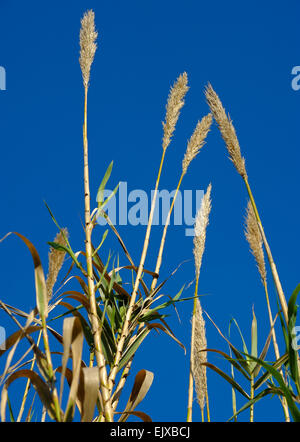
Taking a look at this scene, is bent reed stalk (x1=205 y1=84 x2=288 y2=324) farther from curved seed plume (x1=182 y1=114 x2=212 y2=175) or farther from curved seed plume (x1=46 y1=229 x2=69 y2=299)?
curved seed plume (x1=46 y1=229 x2=69 y2=299)

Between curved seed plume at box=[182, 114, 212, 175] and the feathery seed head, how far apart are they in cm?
30

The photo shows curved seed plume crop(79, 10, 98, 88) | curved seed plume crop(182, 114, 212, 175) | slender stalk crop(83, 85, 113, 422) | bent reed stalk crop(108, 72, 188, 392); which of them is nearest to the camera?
slender stalk crop(83, 85, 113, 422)

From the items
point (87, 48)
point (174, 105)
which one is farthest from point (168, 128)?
point (87, 48)

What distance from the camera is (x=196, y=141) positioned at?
2.44 metres

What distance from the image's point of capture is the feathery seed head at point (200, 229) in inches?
95.7

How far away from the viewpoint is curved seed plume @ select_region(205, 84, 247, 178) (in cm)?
181

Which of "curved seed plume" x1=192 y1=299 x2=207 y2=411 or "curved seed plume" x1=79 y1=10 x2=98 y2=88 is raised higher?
"curved seed plume" x1=79 y1=10 x2=98 y2=88

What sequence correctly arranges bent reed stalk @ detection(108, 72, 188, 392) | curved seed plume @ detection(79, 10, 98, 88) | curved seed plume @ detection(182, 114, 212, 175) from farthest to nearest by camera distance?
curved seed plume @ detection(182, 114, 212, 175) → curved seed plume @ detection(79, 10, 98, 88) → bent reed stalk @ detection(108, 72, 188, 392)

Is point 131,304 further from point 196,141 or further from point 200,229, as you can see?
point 196,141

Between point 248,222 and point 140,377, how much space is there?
83cm

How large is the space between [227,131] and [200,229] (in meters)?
0.74

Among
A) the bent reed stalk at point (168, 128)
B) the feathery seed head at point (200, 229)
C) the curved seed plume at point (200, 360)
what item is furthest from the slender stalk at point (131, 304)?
the curved seed plume at point (200, 360)

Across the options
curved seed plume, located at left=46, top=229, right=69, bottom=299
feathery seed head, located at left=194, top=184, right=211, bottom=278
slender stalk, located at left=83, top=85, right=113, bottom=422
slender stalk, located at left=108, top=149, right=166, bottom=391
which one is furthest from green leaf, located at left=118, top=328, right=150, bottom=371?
curved seed plume, located at left=46, top=229, right=69, bottom=299
